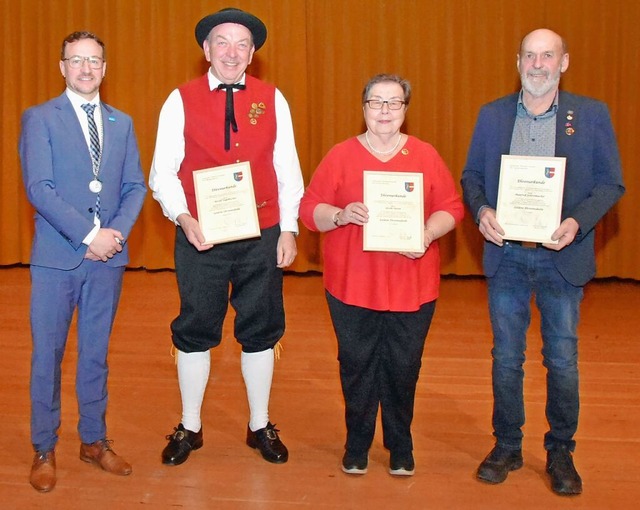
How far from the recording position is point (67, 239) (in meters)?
2.83

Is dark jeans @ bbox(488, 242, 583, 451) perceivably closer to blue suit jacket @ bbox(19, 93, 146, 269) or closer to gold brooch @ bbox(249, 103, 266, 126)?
gold brooch @ bbox(249, 103, 266, 126)

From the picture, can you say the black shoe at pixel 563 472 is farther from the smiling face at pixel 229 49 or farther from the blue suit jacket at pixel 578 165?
the smiling face at pixel 229 49

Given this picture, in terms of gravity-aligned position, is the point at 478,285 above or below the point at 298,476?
above

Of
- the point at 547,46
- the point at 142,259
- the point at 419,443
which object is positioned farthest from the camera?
the point at 142,259

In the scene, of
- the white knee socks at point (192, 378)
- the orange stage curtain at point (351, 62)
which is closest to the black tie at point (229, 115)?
the white knee socks at point (192, 378)

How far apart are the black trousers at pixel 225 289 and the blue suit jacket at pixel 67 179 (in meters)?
0.26

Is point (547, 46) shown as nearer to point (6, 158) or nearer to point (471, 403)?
point (471, 403)

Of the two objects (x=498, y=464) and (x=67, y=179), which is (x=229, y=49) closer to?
(x=67, y=179)

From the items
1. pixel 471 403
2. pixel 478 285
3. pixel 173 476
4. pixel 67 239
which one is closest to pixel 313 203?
pixel 67 239

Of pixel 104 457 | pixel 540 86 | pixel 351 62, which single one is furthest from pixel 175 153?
pixel 351 62

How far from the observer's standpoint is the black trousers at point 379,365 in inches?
114

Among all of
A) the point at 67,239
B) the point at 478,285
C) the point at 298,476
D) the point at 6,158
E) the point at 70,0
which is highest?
the point at 70,0

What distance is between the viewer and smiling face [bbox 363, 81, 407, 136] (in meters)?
2.73

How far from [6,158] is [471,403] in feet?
17.4
